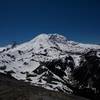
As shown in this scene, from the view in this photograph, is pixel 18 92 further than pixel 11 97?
Yes

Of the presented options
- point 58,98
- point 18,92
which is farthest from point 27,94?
point 58,98

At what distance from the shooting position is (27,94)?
133 feet

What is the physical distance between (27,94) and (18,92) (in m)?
2.70

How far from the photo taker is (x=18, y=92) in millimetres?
42312

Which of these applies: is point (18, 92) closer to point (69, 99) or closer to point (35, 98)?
point (35, 98)

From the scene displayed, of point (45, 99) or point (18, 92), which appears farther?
point (18, 92)

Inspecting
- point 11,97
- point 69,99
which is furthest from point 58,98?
point 11,97

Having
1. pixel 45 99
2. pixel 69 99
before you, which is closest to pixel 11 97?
pixel 45 99

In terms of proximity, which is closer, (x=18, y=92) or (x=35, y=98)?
(x=35, y=98)

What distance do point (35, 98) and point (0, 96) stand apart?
6858 millimetres

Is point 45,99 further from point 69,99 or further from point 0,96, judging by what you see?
point 0,96

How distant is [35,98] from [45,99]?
186 centimetres

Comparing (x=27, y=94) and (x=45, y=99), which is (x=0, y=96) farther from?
(x=45, y=99)

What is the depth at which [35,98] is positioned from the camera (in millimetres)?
37531
